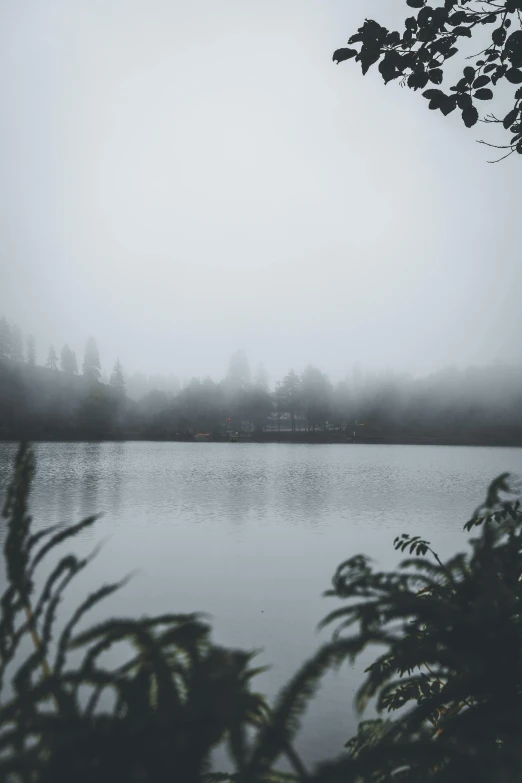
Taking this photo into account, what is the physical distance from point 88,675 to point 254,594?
8.73 meters

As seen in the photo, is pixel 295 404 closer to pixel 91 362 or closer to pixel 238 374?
pixel 238 374

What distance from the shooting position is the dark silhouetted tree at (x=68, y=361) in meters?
117

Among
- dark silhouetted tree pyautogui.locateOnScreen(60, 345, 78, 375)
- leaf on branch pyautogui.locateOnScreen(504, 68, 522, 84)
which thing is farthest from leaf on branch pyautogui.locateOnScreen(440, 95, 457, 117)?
dark silhouetted tree pyautogui.locateOnScreen(60, 345, 78, 375)

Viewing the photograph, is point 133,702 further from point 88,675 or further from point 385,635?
point 385,635

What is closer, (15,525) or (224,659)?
(224,659)

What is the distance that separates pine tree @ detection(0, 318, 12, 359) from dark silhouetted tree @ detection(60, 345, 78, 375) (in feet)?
45.2

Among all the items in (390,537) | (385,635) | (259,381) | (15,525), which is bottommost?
(390,537)

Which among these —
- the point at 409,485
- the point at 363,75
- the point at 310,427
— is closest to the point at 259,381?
the point at 310,427

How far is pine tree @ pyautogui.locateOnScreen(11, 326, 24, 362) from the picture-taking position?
345 ft

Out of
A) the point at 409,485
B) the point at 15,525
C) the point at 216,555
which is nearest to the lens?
the point at 15,525

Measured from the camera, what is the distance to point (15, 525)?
1.33 meters

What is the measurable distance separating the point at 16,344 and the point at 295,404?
5493 cm

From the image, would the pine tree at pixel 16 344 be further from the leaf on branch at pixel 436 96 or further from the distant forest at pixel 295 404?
the leaf on branch at pixel 436 96

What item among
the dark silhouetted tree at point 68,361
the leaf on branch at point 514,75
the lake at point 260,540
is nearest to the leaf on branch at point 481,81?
the leaf on branch at point 514,75
